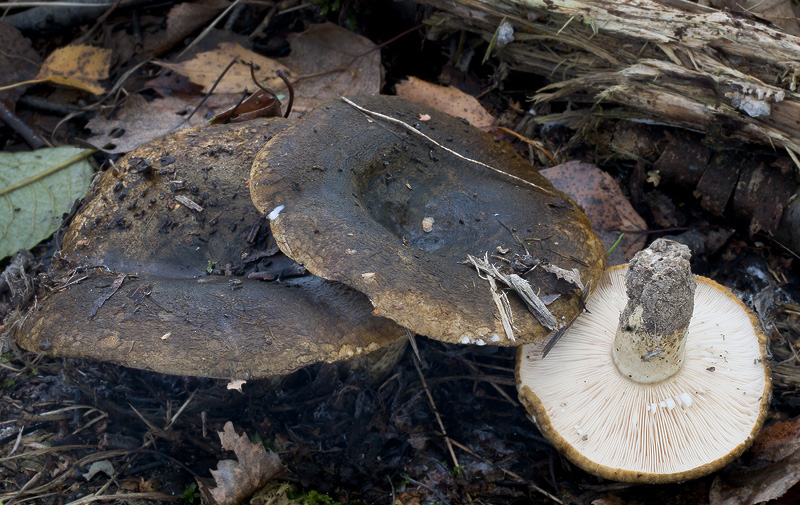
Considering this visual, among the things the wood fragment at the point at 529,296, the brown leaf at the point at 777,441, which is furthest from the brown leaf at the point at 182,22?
the brown leaf at the point at 777,441

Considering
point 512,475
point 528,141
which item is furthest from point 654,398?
point 528,141

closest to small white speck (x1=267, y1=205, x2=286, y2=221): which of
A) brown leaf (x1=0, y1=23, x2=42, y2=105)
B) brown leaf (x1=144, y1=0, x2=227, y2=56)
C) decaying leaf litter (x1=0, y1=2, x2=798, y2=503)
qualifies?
decaying leaf litter (x1=0, y1=2, x2=798, y2=503)

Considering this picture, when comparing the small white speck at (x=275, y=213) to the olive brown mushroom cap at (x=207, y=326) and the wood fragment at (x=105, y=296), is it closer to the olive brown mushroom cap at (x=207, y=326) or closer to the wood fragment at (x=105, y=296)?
the olive brown mushroom cap at (x=207, y=326)

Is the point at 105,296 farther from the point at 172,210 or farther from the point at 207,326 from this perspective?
the point at 172,210

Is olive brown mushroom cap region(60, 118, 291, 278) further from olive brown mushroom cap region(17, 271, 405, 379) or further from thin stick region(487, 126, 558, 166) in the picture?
thin stick region(487, 126, 558, 166)

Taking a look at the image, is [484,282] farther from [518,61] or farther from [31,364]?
[31,364]
